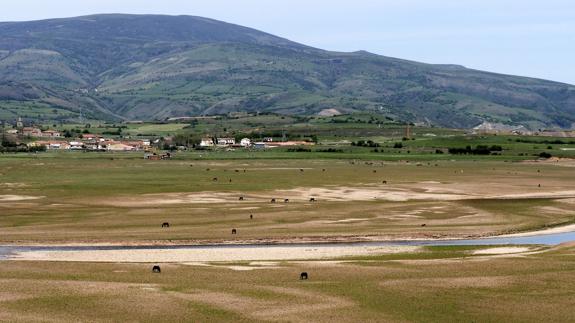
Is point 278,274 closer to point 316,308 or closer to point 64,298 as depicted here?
point 316,308

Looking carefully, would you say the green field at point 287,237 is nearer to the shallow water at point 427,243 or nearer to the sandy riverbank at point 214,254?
the sandy riverbank at point 214,254

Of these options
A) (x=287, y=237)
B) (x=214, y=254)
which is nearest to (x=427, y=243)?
(x=287, y=237)

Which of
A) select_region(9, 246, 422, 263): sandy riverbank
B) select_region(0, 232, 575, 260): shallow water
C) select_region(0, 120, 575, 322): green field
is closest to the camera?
select_region(0, 120, 575, 322): green field

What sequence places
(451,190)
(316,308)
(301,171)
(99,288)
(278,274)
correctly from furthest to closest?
1. (301,171)
2. (451,190)
3. (278,274)
4. (99,288)
5. (316,308)

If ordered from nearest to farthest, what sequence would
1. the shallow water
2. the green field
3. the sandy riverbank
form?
1. the green field
2. the sandy riverbank
3. the shallow water

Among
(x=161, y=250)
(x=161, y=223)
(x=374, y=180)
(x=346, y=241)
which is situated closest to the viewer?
(x=161, y=250)

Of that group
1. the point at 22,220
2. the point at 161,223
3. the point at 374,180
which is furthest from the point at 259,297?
the point at 374,180

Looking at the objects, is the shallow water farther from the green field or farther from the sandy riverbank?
the green field

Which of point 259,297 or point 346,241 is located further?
point 346,241

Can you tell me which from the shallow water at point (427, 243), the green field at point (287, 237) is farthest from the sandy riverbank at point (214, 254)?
the shallow water at point (427, 243)

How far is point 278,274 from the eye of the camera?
152 feet

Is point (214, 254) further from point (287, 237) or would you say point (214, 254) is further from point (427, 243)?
point (427, 243)

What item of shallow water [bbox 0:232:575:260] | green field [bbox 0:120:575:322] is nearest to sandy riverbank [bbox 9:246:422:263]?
green field [bbox 0:120:575:322]

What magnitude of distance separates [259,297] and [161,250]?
1902 centimetres
